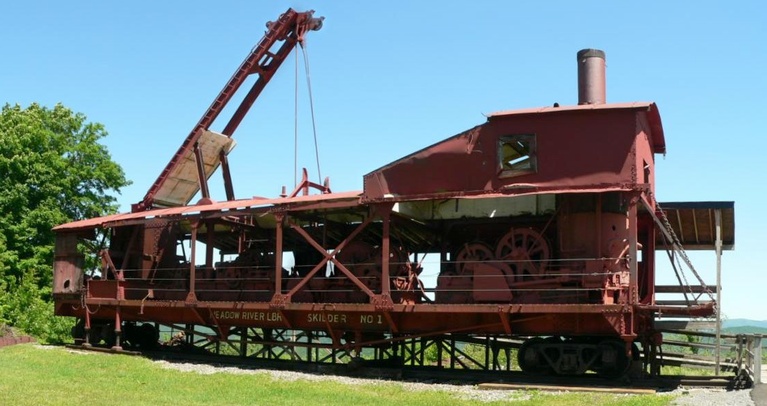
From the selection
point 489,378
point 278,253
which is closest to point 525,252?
point 489,378

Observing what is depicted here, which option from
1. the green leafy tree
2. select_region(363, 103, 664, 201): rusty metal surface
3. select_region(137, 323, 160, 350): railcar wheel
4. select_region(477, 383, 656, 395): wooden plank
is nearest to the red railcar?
select_region(363, 103, 664, 201): rusty metal surface

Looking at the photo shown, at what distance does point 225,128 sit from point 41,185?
16171 mm

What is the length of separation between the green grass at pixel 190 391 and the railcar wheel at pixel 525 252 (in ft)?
10.5

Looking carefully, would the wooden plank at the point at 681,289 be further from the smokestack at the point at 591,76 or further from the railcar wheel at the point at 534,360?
the smokestack at the point at 591,76

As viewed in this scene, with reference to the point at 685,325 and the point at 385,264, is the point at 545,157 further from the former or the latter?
the point at 685,325

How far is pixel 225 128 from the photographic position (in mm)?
29547

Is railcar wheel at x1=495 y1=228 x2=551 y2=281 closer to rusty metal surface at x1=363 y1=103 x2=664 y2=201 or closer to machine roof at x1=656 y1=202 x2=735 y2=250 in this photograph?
rusty metal surface at x1=363 y1=103 x2=664 y2=201

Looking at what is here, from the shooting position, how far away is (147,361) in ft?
72.9

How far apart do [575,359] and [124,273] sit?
14.6 m

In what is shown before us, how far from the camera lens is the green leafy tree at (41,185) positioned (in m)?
40.0

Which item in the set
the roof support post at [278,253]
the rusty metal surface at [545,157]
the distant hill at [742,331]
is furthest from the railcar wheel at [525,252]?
the roof support post at [278,253]

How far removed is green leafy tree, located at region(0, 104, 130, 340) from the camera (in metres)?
40.0

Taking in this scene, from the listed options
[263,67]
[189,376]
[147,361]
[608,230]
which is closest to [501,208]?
[608,230]

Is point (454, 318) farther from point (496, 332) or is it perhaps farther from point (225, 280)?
point (225, 280)
